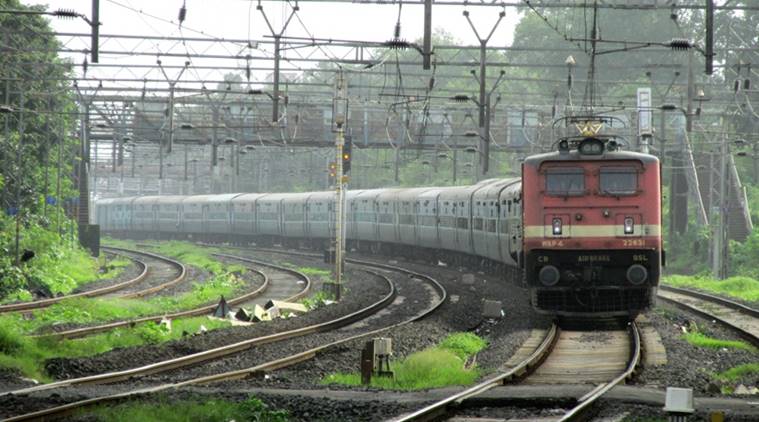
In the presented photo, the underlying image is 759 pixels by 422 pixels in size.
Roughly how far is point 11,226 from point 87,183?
722 inches

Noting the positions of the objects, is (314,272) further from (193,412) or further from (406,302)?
(193,412)

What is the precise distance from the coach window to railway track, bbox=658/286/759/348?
128 inches

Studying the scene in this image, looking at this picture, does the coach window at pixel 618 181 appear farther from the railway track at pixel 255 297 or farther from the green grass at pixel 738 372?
the railway track at pixel 255 297

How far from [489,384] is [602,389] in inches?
54.2

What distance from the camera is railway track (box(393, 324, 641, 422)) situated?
11.1 meters

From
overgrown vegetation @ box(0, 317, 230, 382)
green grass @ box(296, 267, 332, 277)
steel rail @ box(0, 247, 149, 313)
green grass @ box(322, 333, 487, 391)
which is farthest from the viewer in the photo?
green grass @ box(296, 267, 332, 277)

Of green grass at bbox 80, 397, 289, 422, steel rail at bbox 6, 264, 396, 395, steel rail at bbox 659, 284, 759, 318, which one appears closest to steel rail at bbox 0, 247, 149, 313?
steel rail at bbox 6, 264, 396, 395

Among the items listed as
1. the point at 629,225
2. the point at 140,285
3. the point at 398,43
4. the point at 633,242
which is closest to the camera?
the point at 633,242

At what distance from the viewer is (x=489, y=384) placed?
43.2 ft

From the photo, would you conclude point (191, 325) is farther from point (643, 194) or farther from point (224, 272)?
point (224, 272)

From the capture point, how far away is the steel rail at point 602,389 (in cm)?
1065

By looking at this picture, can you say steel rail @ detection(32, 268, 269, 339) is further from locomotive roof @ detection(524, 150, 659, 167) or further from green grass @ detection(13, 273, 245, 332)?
locomotive roof @ detection(524, 150, 659, 167)

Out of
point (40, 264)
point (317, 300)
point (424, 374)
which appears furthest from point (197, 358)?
point (40, 264)

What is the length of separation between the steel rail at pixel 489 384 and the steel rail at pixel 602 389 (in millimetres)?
1161
